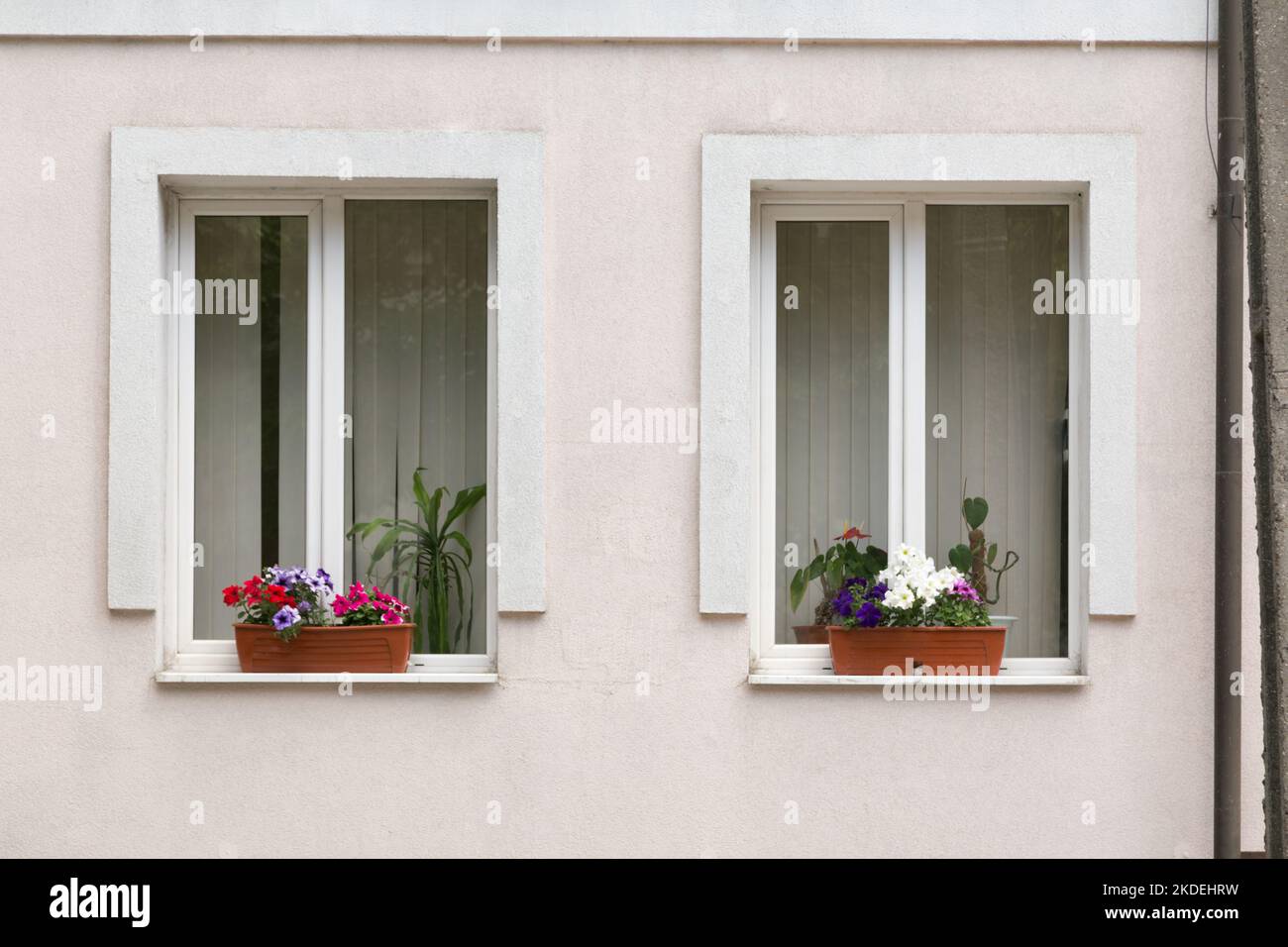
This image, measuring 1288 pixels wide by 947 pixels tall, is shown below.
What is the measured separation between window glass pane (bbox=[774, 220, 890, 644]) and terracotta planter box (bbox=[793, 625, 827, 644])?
362 millimetres

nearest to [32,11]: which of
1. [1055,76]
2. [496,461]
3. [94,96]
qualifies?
[94,96]

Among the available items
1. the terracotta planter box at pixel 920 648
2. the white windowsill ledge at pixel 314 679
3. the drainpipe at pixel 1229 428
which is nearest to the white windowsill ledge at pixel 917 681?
the terracotta planter box at pixel 920 648

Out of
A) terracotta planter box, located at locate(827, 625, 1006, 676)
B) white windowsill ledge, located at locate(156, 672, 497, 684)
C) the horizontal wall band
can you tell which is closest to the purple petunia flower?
white windowsill ledge, located at locate(156, 672, 497, 684)

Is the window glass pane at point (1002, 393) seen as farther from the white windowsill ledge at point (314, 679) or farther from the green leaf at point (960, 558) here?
the white windowsill ledge at point (314, 679)

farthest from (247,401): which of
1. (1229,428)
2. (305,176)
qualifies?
(1229,428)

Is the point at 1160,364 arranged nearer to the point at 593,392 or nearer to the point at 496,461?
the point at 593,392

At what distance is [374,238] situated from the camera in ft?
22.3

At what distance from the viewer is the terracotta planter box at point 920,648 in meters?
6.41

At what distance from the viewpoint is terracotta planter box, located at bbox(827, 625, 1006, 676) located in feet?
21.0

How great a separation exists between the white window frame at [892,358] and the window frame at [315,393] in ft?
3.86

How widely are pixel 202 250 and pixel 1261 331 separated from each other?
445cm

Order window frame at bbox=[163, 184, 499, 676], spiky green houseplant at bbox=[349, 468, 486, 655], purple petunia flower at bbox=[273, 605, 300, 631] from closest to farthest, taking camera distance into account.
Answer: purple petunia flower at bbox=[273, 605, 300, 631], window frame at bbox=[163, 184, 499, 676], spiky green houseplant at bbox=[349, 468, 486, 655]

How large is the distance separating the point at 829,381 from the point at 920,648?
128 cm

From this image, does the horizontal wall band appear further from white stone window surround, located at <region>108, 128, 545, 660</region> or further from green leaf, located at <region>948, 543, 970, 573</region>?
green leaf, located at <region>948, 543, 970, 573</region>
